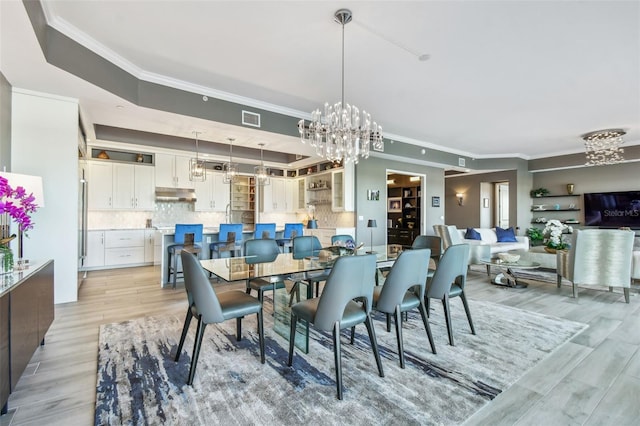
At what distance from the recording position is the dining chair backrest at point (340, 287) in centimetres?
196

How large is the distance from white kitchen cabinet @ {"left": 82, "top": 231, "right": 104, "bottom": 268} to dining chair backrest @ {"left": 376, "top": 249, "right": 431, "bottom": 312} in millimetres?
6311

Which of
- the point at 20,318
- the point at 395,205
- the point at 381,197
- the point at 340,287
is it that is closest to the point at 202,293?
the point at 340,287

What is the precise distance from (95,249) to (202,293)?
5.64 meters

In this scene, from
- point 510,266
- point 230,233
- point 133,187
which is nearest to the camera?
point 510,266

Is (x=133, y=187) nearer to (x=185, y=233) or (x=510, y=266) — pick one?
(x=185, y=233)

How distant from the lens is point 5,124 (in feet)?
11.0

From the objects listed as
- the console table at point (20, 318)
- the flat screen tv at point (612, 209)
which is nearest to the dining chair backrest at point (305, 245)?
the console table at point (20, 318)

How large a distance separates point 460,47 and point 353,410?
11.4 ft

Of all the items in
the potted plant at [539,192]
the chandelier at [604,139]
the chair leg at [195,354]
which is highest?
the chandelier at [604,139]

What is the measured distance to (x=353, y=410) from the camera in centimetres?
182

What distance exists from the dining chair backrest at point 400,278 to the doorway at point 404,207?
6.54 meters

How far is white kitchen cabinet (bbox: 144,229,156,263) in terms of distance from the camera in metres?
6.84

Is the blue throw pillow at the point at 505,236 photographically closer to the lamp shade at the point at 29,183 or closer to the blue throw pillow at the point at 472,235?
the blue throw pillow at the point at 472,235

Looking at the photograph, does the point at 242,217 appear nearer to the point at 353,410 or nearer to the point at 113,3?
the point at 113,3
